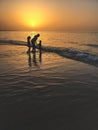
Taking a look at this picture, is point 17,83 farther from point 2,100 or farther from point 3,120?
Result: point 3,120

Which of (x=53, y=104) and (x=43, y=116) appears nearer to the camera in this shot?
(x=43, y=116)

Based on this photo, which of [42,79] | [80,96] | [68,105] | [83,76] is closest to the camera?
[68,105]

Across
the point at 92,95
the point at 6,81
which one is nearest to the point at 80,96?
the point at 92,95

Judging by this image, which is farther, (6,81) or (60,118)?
(6,81)

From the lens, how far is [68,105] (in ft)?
24.2

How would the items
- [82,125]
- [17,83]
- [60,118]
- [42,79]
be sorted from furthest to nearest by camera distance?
[42,79]
[17,83]
[60,118]
[82,125]

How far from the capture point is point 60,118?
6.30 m

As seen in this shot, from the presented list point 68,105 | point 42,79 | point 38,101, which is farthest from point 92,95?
point 42,79

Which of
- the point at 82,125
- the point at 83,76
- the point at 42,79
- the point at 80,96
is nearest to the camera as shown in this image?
the point at 82,125

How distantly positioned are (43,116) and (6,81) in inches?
178

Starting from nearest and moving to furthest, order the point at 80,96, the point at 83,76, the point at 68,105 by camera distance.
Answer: the point at 68,105 → the point at 80,96 → the point at 83,76

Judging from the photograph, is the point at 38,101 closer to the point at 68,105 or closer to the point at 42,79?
the point at 68,105

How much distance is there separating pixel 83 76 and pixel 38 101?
5.01 m

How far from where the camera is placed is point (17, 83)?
10102 millimetres
